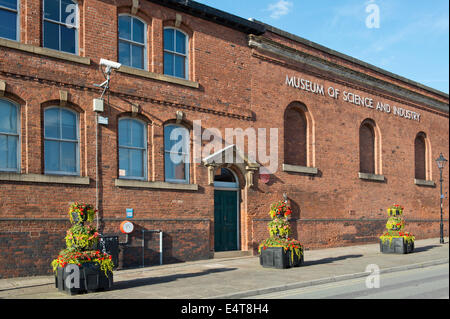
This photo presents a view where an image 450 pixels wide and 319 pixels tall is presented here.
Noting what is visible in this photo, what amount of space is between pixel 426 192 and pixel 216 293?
71.9ft

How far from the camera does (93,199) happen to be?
14922 mm

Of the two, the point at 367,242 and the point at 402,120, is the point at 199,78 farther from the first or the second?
the point at 402,120

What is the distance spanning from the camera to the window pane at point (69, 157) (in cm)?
1469

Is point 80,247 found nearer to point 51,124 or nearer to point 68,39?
point 51,124

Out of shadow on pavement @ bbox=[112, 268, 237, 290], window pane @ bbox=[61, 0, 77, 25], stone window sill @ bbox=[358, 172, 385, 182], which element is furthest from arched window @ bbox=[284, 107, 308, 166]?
window pane @ bbox=[61, 0, 77, 25]

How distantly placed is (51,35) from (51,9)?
2.63 ft

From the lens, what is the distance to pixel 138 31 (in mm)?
16734

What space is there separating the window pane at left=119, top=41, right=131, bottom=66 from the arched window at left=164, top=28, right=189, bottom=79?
56.0 inches

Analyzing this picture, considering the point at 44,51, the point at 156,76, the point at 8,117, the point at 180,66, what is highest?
the point at 180,66

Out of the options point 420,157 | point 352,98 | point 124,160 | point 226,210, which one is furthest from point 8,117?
point 420,157

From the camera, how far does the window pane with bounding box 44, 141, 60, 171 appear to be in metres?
14.3

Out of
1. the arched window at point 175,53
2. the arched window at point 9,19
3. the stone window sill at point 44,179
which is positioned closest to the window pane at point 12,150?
the stone window sill at point 44,179

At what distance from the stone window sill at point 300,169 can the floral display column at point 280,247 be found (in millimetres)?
5174

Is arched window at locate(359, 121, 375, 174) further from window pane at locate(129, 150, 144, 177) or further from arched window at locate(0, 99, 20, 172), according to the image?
arched window at locate(0, 99, 20, 172)
